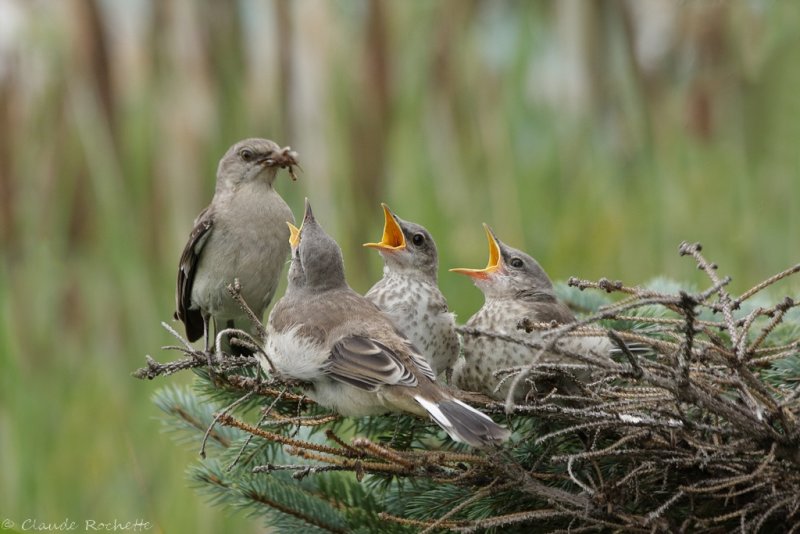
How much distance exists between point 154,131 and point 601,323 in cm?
286

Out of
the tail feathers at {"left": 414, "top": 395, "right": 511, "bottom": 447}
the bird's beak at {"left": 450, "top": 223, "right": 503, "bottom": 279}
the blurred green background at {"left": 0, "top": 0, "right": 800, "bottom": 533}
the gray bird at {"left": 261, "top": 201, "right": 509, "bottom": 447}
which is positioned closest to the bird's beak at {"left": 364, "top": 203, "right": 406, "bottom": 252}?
the bird's beak at {"left": 450, "top": 223, "right": 503, "bottom": 279}

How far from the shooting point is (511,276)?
107 inches

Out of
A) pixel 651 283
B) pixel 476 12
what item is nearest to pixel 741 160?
pixel 476 12

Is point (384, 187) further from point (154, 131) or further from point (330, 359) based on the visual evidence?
point (330, 359)

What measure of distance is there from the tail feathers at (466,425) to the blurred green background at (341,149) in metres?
2.55

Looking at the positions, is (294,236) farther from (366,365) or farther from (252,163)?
(366,365)

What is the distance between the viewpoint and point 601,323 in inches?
102

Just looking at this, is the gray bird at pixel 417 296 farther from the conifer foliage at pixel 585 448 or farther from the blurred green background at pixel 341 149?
the blurred green background at pixel 341 149

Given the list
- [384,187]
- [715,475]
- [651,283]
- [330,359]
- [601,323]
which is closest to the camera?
[715,475]

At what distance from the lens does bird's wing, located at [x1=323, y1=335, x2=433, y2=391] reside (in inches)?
80.3

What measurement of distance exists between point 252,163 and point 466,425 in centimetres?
140

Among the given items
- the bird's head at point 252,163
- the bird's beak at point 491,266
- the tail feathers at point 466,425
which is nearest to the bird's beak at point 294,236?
the bird's head at point 252,163

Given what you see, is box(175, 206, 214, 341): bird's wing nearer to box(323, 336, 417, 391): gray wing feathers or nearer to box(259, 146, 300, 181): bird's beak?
box(259, 146, 300, 181): bird's beak

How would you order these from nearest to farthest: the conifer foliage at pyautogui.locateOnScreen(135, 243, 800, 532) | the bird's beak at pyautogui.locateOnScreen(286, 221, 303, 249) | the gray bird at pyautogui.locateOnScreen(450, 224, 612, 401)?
1. the conifer foliage at pyautogui.locateOnScreen(135, 243, 800, 532)
2. the gray bird at pyautogui.locateOnScreen(450, 224, 612, 401)
3. the bird's beak at pyautogui.locateOnScreen(286, 221, 303, 249)
